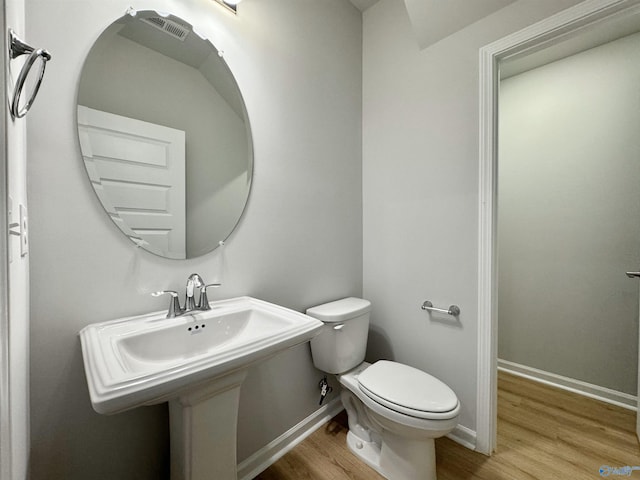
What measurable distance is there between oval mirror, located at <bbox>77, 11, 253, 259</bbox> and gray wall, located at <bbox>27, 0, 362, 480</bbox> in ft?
0.15

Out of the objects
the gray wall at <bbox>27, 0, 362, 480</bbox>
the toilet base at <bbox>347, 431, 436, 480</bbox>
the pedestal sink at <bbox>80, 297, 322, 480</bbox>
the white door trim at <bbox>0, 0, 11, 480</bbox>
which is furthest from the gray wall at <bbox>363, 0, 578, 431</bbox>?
the white door trim at <bbox>0, 0, 11, 480</bbox>

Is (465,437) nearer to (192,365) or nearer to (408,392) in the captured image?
(408,392)

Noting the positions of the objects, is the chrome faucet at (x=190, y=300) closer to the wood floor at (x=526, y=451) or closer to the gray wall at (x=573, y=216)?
the wood floor at (x=526, y=451)

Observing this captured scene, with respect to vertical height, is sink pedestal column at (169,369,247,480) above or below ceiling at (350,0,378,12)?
below

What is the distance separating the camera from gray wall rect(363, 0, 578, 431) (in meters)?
1.43

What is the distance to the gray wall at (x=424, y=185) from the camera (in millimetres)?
1426

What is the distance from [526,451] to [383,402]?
3.06 ft

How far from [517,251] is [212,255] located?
2.33 metres

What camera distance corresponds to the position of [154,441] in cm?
99

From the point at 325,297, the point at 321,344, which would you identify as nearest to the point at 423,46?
the point at 325,297

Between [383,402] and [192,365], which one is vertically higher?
[192,365]

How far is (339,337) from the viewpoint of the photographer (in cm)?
145

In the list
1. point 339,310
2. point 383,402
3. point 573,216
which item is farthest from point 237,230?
point 573,216

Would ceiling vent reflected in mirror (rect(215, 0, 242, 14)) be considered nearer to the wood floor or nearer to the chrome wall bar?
the chrome wall bar
